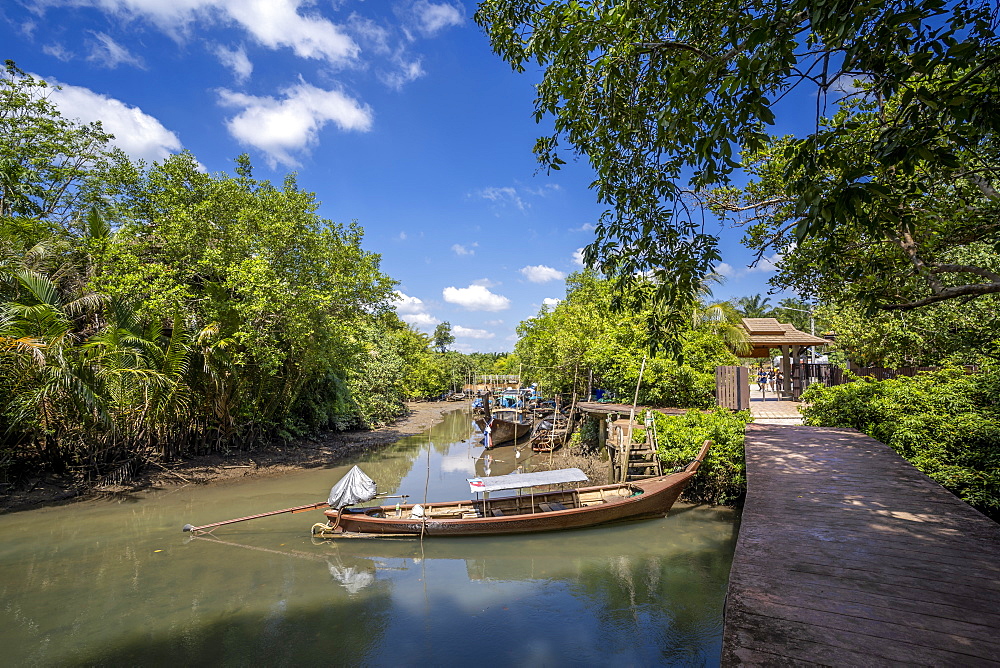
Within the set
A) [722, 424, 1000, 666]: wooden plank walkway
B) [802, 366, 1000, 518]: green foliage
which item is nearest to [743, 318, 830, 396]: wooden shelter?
[802, 366, 1000, 518]: green foliage

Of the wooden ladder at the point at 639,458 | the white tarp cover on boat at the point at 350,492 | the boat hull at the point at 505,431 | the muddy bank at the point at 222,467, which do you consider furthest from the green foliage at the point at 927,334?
the muddy bank at the point at 222,467

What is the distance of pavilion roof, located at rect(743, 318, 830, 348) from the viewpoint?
18.7 m

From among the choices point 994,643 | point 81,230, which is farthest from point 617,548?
point 81,230

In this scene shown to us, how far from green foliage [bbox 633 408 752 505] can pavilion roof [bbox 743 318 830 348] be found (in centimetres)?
823

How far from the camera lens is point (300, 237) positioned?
1633 centimetres

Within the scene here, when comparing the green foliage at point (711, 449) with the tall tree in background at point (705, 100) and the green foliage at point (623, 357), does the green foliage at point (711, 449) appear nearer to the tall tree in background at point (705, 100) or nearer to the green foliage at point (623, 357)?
the green foliage at point (623, 357)

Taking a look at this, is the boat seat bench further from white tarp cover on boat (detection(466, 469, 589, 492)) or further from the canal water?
white tarp cover on boat (detection(466, 469, 589, 492))

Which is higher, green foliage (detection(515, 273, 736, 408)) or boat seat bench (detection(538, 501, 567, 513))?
green foliage (detection(515, 273, 736, 408))

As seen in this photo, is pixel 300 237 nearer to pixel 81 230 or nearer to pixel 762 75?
pixel 81 230

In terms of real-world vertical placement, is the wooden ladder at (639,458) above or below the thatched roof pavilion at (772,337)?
below

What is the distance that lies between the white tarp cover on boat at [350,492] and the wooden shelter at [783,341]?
15.9 m

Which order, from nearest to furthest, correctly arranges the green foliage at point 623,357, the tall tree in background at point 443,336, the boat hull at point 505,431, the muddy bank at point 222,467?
the muddy bank at point 222,467 → the green foliage at point 623,357 → the boat hull at point 505,431 → the tall tree in background at point 443,336

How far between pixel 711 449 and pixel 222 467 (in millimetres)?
14952

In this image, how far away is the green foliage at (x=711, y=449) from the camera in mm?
10977
